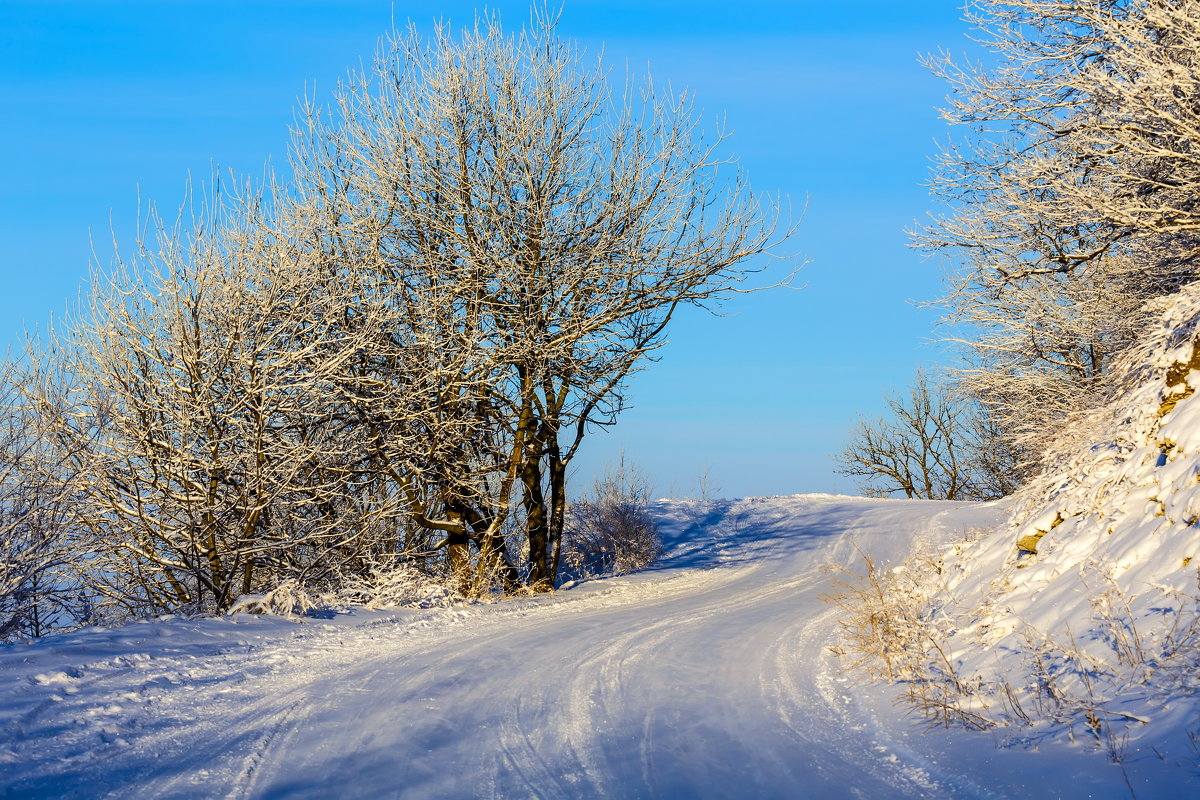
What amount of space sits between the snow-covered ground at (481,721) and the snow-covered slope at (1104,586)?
1.29 ft

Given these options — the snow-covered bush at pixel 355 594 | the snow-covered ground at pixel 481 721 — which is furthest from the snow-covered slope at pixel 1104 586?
the snow-covered bush at pixel 355 594

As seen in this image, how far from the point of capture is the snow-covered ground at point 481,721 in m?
4.06

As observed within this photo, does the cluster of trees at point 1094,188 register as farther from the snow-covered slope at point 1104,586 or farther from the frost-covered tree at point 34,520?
the frost-covered tree at point 34,520

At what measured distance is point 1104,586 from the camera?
19.0ft

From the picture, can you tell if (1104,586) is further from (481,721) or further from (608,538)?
(608,538)

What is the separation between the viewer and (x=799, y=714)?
5625 millimetres

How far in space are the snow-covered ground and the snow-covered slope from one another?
15.5 inches

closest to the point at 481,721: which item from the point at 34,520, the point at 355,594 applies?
the point at 355,594

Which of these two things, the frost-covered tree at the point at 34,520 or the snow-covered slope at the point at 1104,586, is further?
the frost-covered tree at the point at 34,520

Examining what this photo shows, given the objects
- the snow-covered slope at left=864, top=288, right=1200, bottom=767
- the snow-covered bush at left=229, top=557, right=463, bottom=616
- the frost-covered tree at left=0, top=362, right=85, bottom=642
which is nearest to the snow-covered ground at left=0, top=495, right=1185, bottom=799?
the snow-covered slope at left=864, top=288, right=1200, bottom=767

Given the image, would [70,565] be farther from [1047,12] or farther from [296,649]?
[1047,12]

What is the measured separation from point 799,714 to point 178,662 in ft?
15.9

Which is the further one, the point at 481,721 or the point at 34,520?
the point at 34,520

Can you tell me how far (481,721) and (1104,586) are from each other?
449 centimetres
